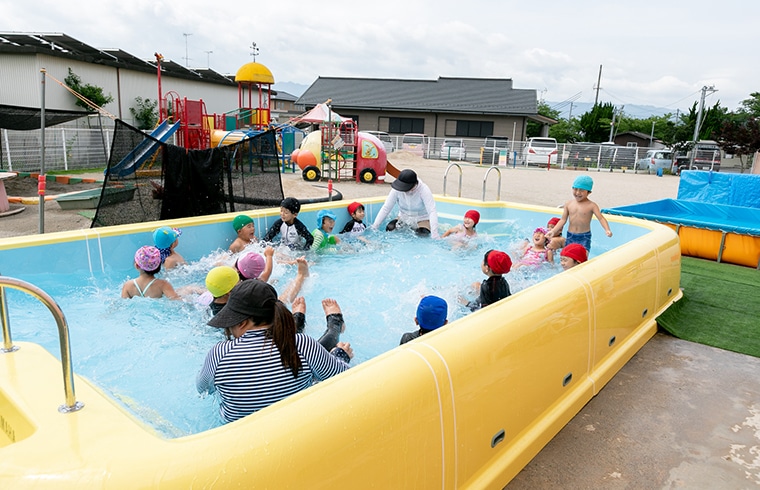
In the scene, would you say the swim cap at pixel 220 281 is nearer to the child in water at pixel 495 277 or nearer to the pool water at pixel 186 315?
the pool water at pixel 186 315

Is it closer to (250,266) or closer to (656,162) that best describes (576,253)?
(250,266)

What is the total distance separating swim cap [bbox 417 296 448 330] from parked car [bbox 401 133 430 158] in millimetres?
29770

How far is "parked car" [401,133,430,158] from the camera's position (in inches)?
1268

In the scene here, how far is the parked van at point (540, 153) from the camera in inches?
1162

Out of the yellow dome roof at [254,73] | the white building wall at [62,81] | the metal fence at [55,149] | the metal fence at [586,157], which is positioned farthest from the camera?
the metal fence at [586,157]

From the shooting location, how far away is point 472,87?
125ft

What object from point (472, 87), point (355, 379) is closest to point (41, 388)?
point (355, 379)

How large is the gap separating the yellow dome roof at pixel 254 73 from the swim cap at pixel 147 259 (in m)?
17.1

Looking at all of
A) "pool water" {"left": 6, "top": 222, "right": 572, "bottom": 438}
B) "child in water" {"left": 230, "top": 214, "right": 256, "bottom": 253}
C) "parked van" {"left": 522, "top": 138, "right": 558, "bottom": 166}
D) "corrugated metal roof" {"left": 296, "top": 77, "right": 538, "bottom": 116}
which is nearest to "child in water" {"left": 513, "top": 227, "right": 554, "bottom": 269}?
"pool water" {"left": 6, "top": 222, "right": 572, "bottom": 438}

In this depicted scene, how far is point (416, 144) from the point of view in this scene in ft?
107

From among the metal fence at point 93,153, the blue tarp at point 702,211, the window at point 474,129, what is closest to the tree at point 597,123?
the window at point 474,129

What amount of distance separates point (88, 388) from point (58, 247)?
361cm

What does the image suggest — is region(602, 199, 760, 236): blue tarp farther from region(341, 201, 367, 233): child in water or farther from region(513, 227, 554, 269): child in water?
region(341, 201, 367, 233): child in water

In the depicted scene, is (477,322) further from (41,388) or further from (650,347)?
(650,347)
